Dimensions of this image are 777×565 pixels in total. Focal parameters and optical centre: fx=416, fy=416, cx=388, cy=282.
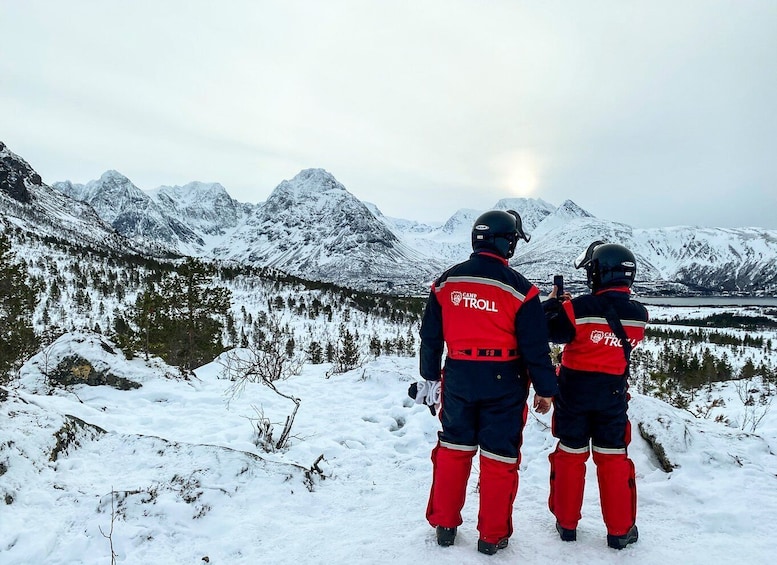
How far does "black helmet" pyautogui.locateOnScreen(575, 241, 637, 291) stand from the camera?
12.4 ft

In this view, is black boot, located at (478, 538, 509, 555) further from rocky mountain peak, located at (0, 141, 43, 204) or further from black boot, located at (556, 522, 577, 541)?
rocky mountain peak, located at (0, 141, 43, 204)

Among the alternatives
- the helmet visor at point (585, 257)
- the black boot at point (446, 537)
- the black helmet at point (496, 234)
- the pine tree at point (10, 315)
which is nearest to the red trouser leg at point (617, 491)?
the black boot at point (446, 537)

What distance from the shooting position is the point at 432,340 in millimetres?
3637

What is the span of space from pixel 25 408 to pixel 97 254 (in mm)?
94511

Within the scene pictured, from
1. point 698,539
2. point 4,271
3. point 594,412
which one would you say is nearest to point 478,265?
point 594,412

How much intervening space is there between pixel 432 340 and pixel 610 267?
69.6 inches

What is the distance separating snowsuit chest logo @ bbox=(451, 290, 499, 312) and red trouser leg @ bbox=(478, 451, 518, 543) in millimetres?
1139

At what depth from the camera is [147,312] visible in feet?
52.2

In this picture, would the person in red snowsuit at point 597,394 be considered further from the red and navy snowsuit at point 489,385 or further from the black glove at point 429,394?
the black glove at point 429,394

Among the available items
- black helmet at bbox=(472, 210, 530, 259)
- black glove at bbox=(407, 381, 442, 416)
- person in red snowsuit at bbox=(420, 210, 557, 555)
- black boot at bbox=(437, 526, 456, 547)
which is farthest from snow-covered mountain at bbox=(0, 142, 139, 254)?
black boot at bbox=(437, 526, 456, 547)

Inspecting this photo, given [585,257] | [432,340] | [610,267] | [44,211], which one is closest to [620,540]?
[432,340]

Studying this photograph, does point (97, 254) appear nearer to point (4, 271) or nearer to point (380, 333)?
point (380, 333)

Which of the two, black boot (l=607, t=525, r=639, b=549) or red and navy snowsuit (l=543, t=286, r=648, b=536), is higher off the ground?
red and navy snowsuit (l=543, t=286, r=648, b=536)

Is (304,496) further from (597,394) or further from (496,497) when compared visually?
(597,394)
